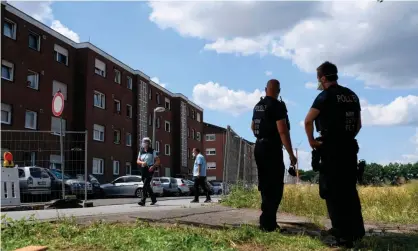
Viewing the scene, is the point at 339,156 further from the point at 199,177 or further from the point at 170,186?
the point at 170,186

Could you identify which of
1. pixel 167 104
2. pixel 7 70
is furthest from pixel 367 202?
pixel 167 104

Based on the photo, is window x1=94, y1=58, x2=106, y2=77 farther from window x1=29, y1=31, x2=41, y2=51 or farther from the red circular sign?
the red circular sign

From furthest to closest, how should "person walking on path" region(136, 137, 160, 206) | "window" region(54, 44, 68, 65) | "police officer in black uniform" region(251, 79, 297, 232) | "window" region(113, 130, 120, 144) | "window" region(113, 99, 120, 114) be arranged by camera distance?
1. "window" region(113, 99, 120, 114)
2. "window" region(113, 130, 120, 144)
3. "window" region(54, 44, 68, 65)
4. "person walking on path" region(136, 137, 160, 206)
5. "police officer in black uniform" region(251, 79, 297, 232)

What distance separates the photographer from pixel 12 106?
93.2 ft

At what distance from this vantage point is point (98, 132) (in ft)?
129

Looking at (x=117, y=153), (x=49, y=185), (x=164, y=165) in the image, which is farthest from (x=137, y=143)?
(x=49, y=185)

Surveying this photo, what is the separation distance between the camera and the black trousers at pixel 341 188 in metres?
4.96

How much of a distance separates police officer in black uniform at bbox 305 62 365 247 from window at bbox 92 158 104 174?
111 feet

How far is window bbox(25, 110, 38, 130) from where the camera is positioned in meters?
30.1

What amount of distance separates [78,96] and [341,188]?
113 ft

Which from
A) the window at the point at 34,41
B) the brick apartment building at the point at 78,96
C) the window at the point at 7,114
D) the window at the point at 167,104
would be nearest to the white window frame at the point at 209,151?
the window at the point at 167,104

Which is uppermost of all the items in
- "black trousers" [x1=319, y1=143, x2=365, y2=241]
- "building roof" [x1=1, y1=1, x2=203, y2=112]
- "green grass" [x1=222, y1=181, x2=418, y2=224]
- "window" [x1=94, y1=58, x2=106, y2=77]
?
"building roof" [x1=1, y1=1, x2=203, y2=112]

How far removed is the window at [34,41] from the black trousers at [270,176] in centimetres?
2877

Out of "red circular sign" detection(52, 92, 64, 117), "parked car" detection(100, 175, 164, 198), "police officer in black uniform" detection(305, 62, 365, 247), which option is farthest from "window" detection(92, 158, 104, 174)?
"police officer in black uniform" detection(305, 62, 365, 247)
